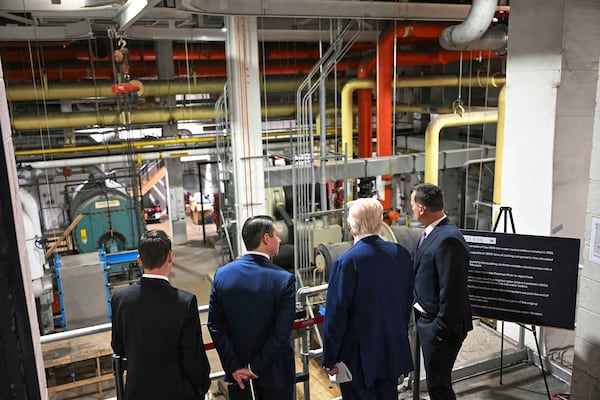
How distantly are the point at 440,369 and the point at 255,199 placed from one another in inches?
150

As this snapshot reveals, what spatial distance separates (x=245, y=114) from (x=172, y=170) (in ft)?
17.5

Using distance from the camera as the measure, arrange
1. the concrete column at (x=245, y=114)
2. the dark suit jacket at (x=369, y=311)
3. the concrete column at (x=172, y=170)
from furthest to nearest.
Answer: the concrete column at (x=172, y=170), the concrete column at (x=245, y=114), the dark suit jacket at (x=369, y=311)

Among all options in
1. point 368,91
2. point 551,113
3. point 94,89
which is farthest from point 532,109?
point 94,89

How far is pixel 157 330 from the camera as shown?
1.98m

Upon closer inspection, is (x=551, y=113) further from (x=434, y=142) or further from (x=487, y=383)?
(x=434, y=142)

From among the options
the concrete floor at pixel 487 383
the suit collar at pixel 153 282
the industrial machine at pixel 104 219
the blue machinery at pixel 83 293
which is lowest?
the blue machinery at pixel 83 293

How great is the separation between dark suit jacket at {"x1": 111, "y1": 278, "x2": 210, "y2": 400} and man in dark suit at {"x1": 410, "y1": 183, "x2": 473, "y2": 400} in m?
1.22

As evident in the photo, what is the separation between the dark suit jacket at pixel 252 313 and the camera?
7.23 feet

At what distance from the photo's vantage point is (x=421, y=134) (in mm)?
10148

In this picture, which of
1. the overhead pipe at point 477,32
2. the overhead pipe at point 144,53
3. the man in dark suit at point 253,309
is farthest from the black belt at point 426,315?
the overhead pipe at point 144,53

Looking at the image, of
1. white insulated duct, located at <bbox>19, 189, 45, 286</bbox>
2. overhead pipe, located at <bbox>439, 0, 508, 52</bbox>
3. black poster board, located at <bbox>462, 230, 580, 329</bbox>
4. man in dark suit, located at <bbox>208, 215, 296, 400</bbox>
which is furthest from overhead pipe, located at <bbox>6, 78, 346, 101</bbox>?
man in dark suit, located at <bbox>208, 215, 296, 400</bbox>

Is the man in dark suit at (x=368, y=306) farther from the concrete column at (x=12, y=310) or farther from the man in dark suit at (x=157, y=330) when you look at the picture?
the concrete column at (x=12, y=310)

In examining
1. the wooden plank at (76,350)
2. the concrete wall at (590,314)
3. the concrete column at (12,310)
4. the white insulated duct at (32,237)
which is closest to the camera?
the concrete column at (12,310)

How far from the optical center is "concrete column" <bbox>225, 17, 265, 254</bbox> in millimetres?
5652
